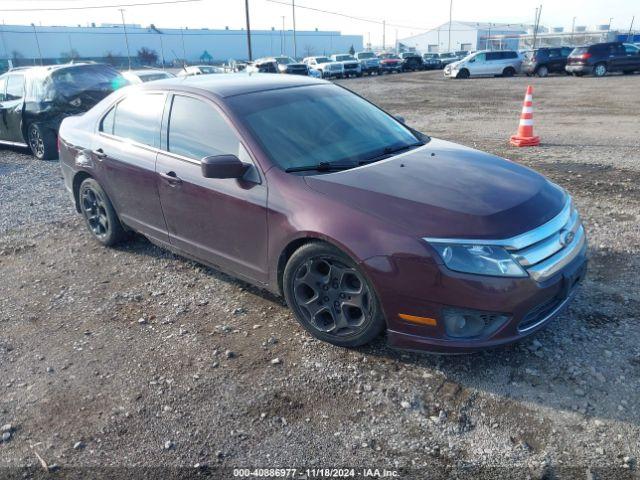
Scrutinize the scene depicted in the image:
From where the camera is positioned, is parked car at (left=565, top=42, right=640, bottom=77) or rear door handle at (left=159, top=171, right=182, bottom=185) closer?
rear door handle at (left=159, top=171, right=182, bottom=185)

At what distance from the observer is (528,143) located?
9.27 meters

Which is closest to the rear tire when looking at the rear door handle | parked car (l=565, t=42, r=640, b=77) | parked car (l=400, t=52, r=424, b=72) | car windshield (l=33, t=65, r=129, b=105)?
parked car (l=565, t=42, r=640, b=77)

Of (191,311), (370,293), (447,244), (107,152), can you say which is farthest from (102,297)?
(447,244)

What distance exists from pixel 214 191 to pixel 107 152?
5.35ft

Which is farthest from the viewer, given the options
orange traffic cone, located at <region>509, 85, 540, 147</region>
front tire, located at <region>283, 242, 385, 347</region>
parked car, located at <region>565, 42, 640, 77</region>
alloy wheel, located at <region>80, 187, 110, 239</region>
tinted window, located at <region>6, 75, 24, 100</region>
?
parked car, located at <region>565, 42, 640, 77</region>

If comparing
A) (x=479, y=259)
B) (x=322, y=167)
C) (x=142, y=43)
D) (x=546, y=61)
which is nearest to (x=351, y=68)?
(x=546, y=61)

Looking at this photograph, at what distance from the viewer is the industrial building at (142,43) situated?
2746 inches

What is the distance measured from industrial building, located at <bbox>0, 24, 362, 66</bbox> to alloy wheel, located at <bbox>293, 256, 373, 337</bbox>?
5554 cm

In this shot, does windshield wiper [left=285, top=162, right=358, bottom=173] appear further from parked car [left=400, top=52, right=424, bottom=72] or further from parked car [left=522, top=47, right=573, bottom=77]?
parked car [left=400, top=52, right=424, bottom=72]

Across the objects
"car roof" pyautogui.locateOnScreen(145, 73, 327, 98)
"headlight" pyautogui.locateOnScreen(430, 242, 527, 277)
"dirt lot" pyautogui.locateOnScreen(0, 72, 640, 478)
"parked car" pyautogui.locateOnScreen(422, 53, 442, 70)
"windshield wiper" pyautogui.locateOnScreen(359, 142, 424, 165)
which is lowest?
"parked car" pyautogui.locateOnScreen(422, 53, 442, 70)

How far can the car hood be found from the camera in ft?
9.59

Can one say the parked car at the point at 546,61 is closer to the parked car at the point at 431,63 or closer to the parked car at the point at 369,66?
the parked car at the point at 369,66

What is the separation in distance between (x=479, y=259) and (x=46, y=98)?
9265 mm

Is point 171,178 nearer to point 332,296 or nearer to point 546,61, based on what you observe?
point 332,296
